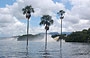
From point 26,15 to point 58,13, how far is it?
1559 inches

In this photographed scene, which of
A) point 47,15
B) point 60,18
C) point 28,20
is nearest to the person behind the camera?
point 28,20

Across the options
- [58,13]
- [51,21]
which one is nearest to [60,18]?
[58,13]

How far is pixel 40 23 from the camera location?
398 feet

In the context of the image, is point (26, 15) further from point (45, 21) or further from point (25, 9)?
point (45, 21)

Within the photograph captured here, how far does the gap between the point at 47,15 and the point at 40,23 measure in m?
5.00

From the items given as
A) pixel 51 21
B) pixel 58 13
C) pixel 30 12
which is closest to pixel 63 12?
pixel 58 13

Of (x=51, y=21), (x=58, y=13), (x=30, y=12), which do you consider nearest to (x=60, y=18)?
(x=58, y=13)

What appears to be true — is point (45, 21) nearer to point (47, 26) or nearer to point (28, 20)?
point (47, 26)

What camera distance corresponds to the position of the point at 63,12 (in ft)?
466

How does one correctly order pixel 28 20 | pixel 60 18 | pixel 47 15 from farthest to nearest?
pixel 60 18, pixel 47 15, pixel 28 20

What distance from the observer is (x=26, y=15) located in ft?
347

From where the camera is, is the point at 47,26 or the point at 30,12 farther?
the point at 47,26

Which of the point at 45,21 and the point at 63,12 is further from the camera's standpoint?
the point at 63,12

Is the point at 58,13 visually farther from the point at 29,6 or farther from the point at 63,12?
the point at 29,6
